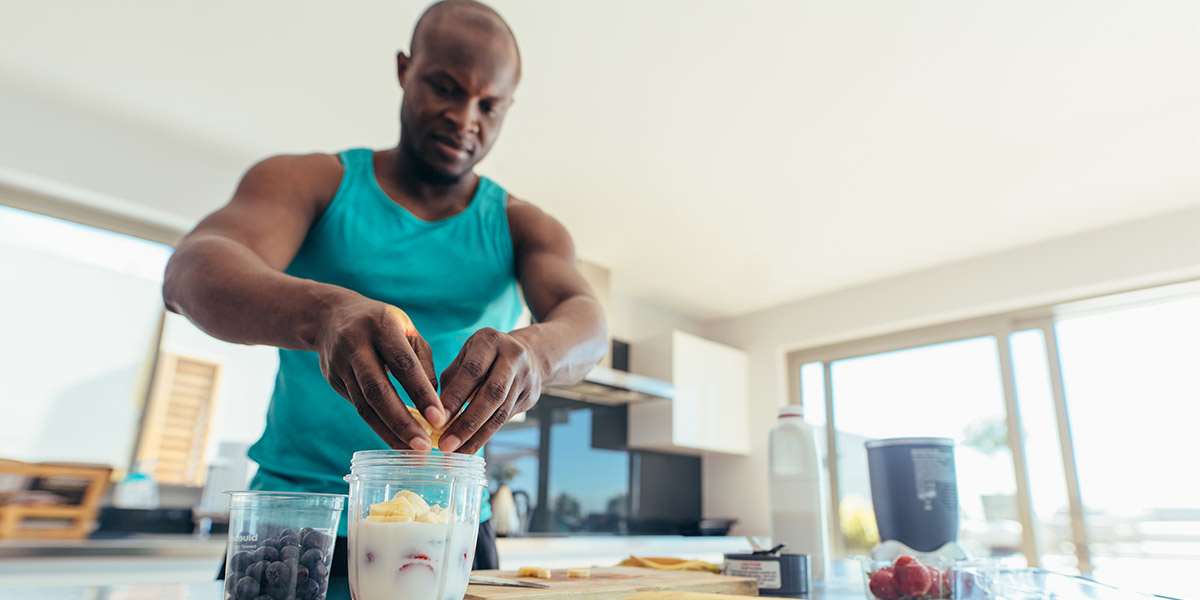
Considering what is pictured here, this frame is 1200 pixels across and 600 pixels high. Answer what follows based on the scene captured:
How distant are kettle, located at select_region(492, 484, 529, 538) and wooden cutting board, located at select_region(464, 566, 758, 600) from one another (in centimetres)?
219

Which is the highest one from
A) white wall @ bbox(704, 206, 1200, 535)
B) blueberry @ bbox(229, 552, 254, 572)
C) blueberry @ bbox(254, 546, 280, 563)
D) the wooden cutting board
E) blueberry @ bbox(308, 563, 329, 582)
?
white wall @ bbox(704, 206, 1200, 535)

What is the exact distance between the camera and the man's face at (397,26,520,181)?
96cm

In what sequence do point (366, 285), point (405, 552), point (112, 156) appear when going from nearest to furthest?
1. point (405, 552)
2. point (366, 285)
3. point (112, 156)

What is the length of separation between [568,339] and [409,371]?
0.28 meters

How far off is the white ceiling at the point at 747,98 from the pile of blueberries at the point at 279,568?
1679 millimetres

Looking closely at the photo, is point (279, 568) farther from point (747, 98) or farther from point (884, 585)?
point (747, 98)

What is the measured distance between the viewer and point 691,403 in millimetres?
4023

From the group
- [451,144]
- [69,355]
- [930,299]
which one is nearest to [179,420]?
[69,355]

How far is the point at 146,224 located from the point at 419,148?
220cm

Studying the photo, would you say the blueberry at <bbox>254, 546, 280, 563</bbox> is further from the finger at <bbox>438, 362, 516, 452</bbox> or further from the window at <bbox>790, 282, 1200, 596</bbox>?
the window at <bbox>790, 282, 1200, 596</bbox>

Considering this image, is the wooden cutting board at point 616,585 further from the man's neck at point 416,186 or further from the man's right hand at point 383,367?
the man's neck at point 416,186

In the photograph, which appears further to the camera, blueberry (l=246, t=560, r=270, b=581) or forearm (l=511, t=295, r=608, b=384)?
forearm (l=511, t=295, r=608, b=384)

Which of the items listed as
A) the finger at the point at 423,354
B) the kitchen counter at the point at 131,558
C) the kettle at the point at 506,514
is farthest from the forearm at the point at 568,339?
the kettle at the point at 506,514

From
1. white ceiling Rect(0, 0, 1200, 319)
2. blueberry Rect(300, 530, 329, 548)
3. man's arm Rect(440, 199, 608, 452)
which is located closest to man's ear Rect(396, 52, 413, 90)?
man's arm Rect(440, 199, 608, 452)
